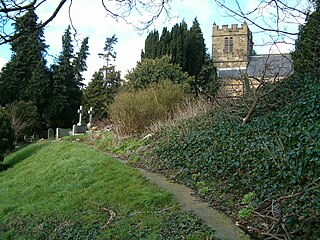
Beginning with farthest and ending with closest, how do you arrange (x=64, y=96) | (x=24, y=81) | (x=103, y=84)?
1. (x=103, y=84)
2. (x=24, y=81)
3. (x=64, y=96)

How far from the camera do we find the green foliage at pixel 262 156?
4098mm

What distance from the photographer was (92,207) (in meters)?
6.65

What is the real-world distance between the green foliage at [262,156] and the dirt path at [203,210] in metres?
0.24

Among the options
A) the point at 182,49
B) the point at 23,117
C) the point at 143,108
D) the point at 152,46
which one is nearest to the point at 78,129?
the point at 23,117

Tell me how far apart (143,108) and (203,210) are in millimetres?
7727

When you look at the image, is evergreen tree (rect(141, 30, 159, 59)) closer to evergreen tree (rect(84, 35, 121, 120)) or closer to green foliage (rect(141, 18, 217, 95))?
green foliage (rect(141, 18, 217, 95))

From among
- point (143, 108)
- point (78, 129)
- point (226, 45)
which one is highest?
point (226, 45)

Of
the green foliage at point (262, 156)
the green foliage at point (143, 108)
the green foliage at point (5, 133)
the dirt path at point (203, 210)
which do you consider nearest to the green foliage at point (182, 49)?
the green foliage at point (5, 133)

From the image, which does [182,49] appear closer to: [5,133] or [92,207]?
[5,133]

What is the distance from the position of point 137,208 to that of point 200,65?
2653 centimetres

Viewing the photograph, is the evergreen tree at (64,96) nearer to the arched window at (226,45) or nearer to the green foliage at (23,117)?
the green foliage at (23,117)

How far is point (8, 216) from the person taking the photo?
25.9ft

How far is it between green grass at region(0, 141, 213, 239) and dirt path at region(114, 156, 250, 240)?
0.48ft

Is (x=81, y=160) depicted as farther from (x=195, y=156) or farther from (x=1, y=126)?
(x=1, y=126)
